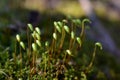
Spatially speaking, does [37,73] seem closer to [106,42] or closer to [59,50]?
[59,50]

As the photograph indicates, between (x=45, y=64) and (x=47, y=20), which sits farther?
(x=47, y=20)

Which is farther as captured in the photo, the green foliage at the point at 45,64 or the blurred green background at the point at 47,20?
the blurred green background at the point at 47,20

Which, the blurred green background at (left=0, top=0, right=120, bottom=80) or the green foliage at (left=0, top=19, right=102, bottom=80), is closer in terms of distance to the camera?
the green foliage at (left=0, top=19, right=102, bottom=80)

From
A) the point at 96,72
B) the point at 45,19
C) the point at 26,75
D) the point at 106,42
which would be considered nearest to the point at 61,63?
the point at 26,75

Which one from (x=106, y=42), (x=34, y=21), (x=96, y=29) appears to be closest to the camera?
(x=34, y=21)

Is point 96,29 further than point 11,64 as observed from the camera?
Yes

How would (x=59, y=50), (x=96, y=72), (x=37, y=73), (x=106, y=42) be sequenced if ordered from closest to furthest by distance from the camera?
(x=37, y=73), (x=59, y=50), (x=96, y=72), (x=106, y=42)

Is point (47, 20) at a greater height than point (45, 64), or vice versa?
point (47, 20)

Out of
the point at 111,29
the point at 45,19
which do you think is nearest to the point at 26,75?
the point at 45,19

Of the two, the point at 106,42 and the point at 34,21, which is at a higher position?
the point at 34,21

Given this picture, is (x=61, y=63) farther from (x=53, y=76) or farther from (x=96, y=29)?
(x=96, y=29)
